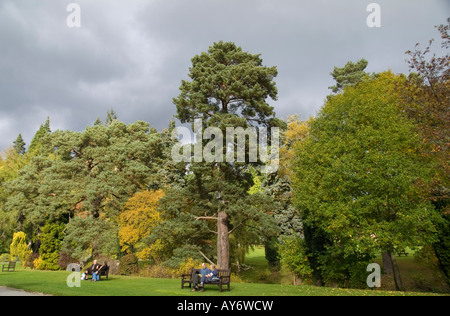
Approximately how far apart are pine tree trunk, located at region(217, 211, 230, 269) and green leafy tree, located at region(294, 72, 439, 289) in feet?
16.7

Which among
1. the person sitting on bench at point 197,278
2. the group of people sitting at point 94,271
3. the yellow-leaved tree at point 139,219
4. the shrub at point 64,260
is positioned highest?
the yellow-leaved tree at point 139,219

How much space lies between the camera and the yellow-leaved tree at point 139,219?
1008 inches

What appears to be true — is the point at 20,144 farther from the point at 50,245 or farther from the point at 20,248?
the point at 50,245

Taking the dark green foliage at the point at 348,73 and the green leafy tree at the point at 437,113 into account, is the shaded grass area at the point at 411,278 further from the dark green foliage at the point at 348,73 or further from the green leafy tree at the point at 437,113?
the dark green foliage at the point at 348,73

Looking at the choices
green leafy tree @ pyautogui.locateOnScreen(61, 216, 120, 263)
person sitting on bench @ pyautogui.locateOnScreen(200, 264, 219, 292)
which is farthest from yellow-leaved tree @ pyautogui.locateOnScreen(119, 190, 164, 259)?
person sitting on bench @ pyautogui.locateOnScreen(200, 264, 219, 292)

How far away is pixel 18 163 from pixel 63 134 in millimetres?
13029

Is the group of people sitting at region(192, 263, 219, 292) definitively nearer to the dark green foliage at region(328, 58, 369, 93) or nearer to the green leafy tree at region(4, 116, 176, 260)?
the green leafy tree at region(4, 116, 176, 260)

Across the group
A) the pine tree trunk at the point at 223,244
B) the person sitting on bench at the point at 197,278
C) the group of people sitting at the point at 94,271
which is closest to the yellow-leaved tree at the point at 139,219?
the pine tree trunk at the point at 223,244

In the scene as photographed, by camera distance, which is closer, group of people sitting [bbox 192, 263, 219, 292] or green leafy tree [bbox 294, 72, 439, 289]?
group of people sitting [bbox 192, 263, 219, 292]

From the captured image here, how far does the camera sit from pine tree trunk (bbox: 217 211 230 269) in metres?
20.9

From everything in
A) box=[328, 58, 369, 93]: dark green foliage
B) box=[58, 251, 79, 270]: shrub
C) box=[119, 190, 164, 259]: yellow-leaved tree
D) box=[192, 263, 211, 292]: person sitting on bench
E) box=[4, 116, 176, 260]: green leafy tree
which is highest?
box=[328, 58, 369, 93]: dark green foliage

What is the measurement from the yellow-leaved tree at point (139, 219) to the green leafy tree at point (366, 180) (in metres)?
12.1

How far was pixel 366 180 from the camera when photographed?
16.3m
